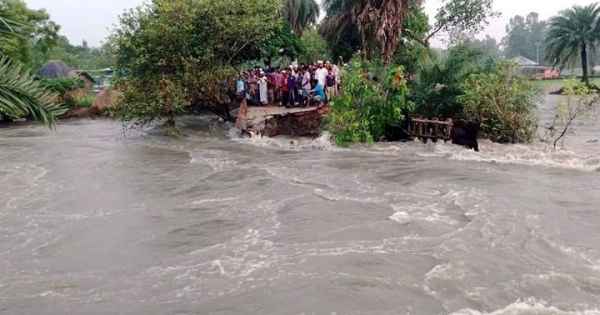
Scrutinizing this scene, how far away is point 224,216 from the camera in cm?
1048

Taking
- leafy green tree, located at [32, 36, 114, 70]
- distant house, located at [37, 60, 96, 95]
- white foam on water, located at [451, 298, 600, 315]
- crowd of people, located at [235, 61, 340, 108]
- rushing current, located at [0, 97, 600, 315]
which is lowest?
white foam on water, located at [451, 298, 600, 315]

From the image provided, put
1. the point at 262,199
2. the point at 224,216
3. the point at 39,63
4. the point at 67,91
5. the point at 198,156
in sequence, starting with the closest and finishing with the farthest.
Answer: the point at 224,216
the point at 262,199
the point at 198,156
the point at 67,91
the point at 39,63

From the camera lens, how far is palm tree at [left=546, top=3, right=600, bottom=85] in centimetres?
4091

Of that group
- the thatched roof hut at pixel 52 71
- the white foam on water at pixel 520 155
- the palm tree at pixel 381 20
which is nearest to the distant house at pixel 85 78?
the thatched roof hut at pixel 52 71

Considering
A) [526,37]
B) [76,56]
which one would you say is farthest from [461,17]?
[526,37]

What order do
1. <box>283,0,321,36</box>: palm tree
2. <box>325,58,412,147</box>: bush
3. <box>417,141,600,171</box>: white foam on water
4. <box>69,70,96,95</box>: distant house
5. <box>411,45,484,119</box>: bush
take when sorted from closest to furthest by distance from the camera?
<box>417,141,600,171</box>: white foam on water < <box>325,58,412,147</box>: bush < <box>411,45,484,119</box>: bush < <box>69,70,96,95</box>: distant house < <box>283,0,321,36</box>: palm tree

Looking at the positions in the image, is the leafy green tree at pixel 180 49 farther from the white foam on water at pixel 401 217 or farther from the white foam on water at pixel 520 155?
the white foam on water at pixel 401 217

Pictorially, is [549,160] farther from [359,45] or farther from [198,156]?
[359,45]

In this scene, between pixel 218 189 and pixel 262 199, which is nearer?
pixel 262 199

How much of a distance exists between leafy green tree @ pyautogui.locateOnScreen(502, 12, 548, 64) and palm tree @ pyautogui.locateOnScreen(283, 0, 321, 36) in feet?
240

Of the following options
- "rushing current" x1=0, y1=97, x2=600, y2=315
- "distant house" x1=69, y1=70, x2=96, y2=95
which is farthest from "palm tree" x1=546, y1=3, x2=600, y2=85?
"distant house" x1=69, y1=70, x2=96, y2=95

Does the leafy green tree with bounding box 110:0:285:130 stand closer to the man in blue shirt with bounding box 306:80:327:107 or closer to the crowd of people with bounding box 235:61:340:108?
the crowd of people with bounding box 235:61:340:108

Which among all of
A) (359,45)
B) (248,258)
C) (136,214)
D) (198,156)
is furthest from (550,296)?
(359,45)

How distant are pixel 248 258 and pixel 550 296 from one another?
377 centimetres
